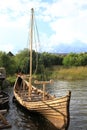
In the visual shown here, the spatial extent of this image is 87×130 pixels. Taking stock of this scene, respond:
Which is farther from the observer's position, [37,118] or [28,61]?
[28,61]

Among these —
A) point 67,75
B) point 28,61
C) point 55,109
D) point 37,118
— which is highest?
point 28,61

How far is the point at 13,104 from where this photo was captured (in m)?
44.6

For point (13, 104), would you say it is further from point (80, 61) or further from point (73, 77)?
point (80, 61)

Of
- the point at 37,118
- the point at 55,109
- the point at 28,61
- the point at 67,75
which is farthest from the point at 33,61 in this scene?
the point at 55,109

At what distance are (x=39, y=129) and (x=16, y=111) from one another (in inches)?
361

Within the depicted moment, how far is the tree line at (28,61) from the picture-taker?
270 ft

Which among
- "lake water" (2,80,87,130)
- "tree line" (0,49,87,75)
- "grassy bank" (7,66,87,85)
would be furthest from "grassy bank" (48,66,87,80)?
"lake water" (2,80,87,130)

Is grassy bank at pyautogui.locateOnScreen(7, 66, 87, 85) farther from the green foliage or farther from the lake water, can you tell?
the lake water

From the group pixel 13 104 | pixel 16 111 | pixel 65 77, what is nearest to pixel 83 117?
pixel 16 111

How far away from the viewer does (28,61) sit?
85.4 meters

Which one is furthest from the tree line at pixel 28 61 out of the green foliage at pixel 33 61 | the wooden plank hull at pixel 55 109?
the wooden plank hull at pixel 55 109

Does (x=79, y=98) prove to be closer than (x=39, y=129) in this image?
No

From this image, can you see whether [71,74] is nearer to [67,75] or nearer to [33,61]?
[67,75]

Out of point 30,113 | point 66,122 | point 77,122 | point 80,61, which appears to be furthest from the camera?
point 80,61
